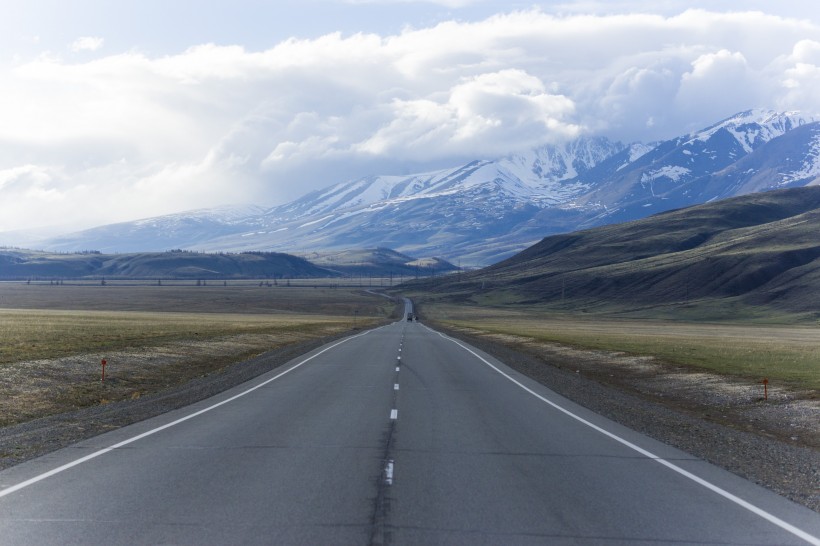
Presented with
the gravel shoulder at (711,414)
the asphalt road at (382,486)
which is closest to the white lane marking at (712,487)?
the asphalt road at (382,486)

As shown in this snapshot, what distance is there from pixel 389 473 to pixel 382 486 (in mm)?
918

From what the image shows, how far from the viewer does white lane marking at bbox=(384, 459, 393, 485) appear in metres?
11.9

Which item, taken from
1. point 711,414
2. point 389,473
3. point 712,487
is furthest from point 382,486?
point 711,414

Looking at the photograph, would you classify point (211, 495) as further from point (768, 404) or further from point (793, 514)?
point (768, 404)

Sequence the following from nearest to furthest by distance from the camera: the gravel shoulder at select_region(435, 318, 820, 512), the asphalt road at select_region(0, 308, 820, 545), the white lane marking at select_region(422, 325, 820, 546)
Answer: the asphalt road at select_region(0, 308, 820, 545) < the white lane marking at select_region(422, 325, 820, 546) < the gravel shoulder at select_region(435, 318, 820, 512)

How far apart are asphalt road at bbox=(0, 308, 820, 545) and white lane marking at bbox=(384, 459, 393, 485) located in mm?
76

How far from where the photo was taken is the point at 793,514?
34.2ft

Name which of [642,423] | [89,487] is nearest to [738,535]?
[89,487]

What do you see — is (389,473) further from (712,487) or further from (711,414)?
(711,414)

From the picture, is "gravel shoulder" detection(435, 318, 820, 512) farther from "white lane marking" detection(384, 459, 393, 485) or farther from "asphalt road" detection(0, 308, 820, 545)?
"white lane marking" detection(384, 459, 393, 485)

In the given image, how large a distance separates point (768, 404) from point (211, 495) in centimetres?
1800

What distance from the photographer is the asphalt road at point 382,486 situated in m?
9.26

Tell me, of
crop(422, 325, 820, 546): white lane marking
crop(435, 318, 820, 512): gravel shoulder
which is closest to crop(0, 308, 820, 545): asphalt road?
crop(422, 325, 820, 546): white lane marking

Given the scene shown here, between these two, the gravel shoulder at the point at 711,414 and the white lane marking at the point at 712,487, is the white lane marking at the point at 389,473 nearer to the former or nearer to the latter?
the white lane marking at the point at 712,487
